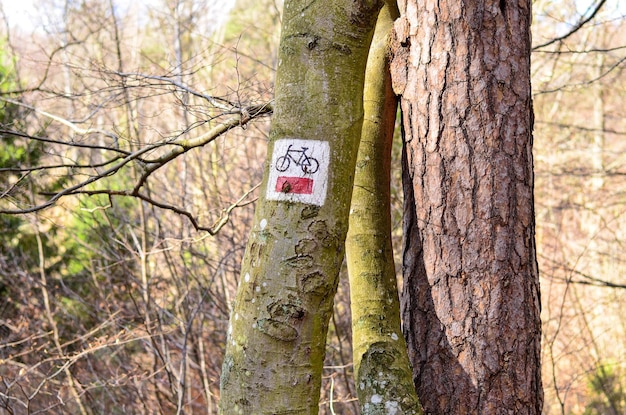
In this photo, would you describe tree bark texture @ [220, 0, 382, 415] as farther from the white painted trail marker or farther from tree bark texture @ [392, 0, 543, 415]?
tree bark texture @ [392, 0, 543, 415]

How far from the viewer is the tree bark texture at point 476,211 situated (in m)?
2.01

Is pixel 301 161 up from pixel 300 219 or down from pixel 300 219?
up

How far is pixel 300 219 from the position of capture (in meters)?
1.82

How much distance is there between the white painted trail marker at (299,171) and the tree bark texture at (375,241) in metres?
0.51

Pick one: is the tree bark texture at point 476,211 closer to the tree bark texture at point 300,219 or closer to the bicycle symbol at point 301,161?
the tree bark texture at point 300,219

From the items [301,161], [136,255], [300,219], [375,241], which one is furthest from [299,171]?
[136,255]

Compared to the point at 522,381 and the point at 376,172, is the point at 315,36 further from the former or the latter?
the point at 522,381

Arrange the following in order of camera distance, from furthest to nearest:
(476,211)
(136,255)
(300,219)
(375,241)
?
(136,255)
(375,241)
(476,211)
(300,219)

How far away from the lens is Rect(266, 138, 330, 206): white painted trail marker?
1.84 metres

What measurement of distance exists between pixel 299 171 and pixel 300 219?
15cm

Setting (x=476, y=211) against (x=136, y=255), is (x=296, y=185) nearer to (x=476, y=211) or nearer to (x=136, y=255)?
(x=476, y=211)

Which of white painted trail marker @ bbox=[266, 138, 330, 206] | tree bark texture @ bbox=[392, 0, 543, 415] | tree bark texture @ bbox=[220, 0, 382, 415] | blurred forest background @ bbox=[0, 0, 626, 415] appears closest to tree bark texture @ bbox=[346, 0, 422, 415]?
tree bark texture @ bbox=[392, 0, 543, 415]

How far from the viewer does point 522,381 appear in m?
2.02

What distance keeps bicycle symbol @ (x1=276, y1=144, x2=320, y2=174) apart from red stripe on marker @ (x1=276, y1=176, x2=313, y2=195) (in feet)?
0.10
